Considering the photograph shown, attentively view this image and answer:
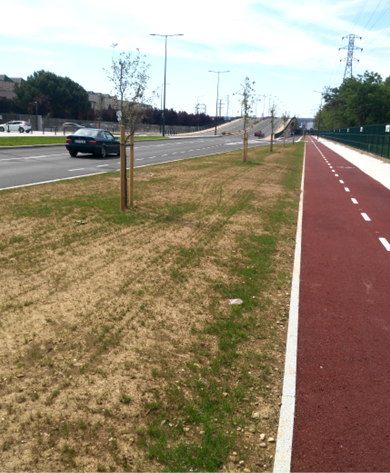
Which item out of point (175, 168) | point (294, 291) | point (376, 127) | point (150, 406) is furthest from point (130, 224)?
point (376, 127)

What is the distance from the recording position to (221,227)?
9812 millimetres

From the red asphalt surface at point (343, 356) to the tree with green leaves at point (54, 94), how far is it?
79.7 m

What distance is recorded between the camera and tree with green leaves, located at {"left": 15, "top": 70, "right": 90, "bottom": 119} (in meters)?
83.2

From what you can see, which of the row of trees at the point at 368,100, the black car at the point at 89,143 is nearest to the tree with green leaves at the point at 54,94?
the row of trees at the point at 368,100

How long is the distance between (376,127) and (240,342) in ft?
139

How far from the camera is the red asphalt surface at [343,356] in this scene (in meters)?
3.31

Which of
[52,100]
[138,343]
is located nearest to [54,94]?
[52,100]

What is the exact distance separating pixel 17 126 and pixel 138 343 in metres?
57.3

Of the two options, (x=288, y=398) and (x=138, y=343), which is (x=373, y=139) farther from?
(x=288, y=398)

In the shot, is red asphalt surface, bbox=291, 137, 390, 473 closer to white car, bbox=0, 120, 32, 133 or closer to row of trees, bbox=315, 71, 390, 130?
white car, bbox=0, 120, 32, 133

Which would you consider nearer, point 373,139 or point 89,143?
point 89,143

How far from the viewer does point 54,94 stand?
284 ft

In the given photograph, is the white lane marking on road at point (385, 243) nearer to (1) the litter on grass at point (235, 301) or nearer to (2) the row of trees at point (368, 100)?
(1) the litter on grass at point (235, 301)

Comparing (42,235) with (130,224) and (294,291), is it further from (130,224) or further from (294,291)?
(294,291)
